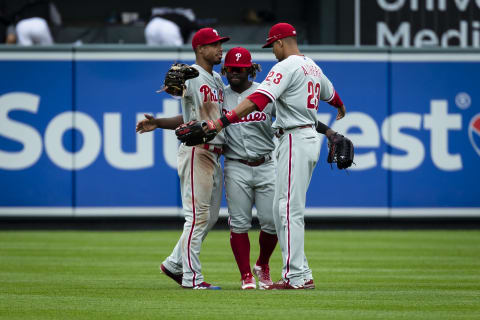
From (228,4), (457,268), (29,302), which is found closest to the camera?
(29,302)

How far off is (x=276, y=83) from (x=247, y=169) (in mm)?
922

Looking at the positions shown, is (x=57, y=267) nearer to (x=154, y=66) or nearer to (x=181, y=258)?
(x=181, y=258)

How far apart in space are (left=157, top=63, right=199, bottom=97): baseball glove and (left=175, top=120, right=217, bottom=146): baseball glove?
1.32ft

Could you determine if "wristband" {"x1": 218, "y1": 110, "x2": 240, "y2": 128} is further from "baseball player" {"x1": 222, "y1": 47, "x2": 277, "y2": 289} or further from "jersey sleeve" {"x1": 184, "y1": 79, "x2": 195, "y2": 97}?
"baseball player" {"x1": 222, "y1": 47, "x2": 277, "y2": 289}

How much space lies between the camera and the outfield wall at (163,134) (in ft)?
49.5

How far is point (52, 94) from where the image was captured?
15.2 metres

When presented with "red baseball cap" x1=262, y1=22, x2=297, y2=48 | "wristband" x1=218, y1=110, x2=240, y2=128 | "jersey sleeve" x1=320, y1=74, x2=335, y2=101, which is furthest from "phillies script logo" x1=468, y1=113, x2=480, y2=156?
"wristband" x1=218, y1=110, x2=240, y2=128

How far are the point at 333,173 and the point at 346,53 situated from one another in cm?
186

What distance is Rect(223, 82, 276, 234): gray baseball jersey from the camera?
806cm

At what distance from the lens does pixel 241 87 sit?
814cm

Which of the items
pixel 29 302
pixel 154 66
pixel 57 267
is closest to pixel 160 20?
pixel 154 66

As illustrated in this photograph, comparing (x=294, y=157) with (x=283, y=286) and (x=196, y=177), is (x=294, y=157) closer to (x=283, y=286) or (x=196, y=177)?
(x=196, y=177)

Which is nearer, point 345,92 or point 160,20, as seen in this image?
point 345,92

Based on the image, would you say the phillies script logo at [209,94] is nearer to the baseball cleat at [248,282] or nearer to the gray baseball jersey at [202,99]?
the gray baseball jersey at [202,99]
